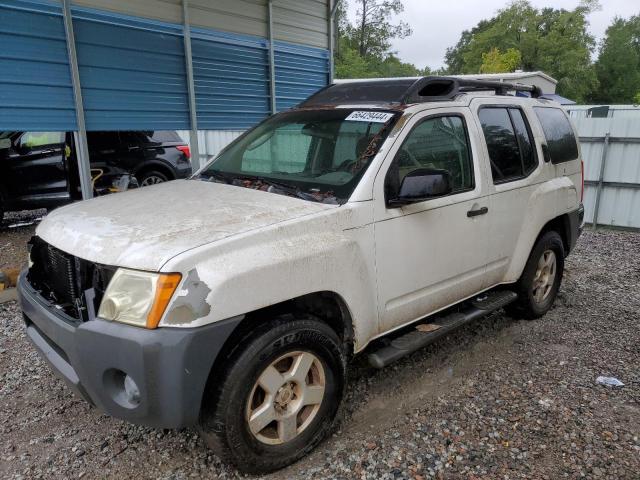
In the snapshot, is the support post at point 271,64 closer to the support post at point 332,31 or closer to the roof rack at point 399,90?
the support post at point 332,31

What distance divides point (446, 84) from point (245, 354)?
8.11ft

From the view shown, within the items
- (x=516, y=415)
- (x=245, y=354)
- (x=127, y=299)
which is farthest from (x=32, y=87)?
(x=516, y=415)

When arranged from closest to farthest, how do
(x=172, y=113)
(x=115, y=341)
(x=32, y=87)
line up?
1. (x=115, y=341)
2. (x=32, y=87)
3. (x=172, y=113)

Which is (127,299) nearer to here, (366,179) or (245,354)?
(245,354)

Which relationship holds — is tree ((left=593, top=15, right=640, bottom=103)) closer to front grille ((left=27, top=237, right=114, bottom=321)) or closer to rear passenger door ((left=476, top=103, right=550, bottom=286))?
rear passenger door ((left=476, top=103, right=550, bottom=286))

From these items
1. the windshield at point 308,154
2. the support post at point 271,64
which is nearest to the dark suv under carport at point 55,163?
the support post at point 271,64

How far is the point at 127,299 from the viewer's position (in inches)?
82.9

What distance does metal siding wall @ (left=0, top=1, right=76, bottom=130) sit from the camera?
480 centimetres

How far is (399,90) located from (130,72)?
→ 3.76m

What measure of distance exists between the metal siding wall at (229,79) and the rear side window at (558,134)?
4.26m

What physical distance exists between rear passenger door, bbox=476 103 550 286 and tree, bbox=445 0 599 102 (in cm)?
4800

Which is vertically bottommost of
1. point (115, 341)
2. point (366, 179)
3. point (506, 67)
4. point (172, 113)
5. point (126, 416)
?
point (126, 416)

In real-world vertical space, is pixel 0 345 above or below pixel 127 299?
below

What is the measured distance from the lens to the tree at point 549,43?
45969mm
